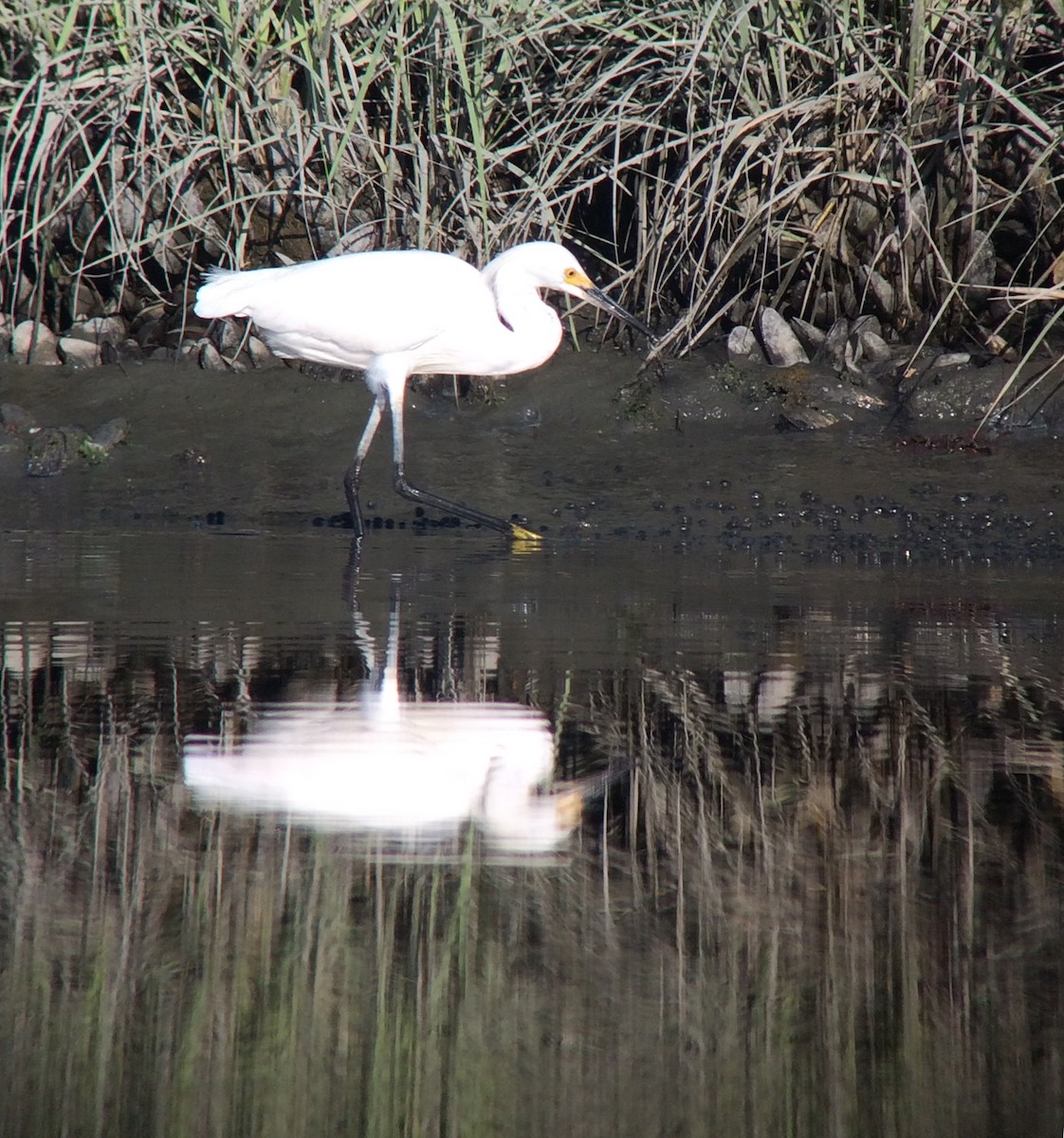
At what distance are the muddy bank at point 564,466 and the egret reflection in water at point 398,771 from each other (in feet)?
10.4

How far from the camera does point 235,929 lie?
6.23 feet

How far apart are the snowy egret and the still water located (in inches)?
138

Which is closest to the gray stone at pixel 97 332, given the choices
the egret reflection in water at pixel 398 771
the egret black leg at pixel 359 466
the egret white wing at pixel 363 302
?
the egret white wing at pixel 363 302

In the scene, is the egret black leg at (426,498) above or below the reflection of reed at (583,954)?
above

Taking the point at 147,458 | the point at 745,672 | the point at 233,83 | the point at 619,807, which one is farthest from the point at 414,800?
the point at 233,83

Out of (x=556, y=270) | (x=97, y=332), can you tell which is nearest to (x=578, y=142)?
(x=556, y=270)

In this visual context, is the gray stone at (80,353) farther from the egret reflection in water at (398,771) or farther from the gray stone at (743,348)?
the egret reflection in water at (398,771)

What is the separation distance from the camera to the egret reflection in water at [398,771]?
233 cm

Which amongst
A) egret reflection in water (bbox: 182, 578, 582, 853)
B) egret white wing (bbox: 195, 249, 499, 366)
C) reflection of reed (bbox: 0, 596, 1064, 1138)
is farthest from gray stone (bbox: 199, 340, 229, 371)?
reflection of reed (bbox: 0, 596, 1064, 1138)

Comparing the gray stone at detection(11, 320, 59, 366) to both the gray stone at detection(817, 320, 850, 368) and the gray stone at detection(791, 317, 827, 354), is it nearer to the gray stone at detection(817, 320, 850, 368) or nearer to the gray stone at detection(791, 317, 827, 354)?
the gray stone at detection(791, 317, 827, 354)

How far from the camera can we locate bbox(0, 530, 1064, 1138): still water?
5.14 feet

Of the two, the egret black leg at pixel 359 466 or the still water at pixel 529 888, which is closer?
the still water at pixel 529 888

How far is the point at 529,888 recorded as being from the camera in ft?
6.77

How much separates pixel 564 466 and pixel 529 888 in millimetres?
5231
